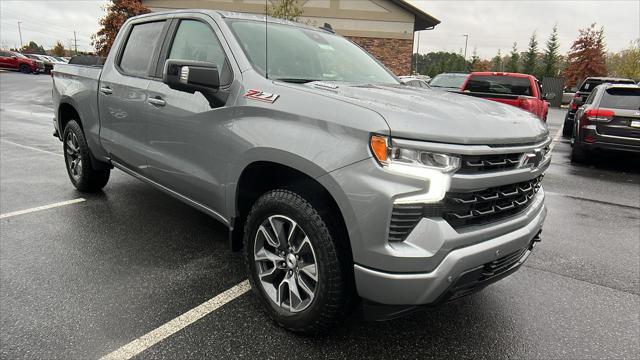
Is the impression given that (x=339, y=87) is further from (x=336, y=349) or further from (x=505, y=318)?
(x=505, y=318)

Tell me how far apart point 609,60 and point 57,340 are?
66.8 meters

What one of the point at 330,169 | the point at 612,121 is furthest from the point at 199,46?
the point at 612,121

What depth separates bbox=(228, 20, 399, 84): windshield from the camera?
305 cm

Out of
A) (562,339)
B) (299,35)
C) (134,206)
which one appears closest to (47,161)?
(134,206)

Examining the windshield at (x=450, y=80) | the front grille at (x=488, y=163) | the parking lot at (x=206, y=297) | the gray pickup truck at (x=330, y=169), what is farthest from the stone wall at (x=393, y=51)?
the front grille at (x=488, y=163)

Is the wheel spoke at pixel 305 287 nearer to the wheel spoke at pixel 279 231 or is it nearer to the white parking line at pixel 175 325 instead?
the wheel spoke at pixel 279 231

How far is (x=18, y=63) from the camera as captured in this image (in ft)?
120

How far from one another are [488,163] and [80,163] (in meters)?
4.61

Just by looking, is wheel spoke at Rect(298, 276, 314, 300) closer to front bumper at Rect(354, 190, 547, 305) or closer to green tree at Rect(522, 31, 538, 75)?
front bumper at Rect(354, 190, 547, 305)

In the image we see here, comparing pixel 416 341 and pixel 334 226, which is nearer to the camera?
pixel 334 226

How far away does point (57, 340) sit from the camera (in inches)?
97.8

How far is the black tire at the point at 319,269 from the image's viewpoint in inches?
89.2

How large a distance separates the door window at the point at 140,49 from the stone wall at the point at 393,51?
802 inches

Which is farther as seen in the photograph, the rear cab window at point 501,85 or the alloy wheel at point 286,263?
the rear cab window at point 501,85
